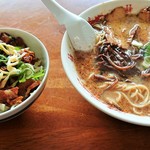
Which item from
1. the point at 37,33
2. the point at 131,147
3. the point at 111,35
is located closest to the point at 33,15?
the point at 37,33

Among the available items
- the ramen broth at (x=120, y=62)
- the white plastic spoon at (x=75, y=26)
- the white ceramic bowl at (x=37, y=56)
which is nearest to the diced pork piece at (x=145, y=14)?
the ramen broth at (x=120, y=62)

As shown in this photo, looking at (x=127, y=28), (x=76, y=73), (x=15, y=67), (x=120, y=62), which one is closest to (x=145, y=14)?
(x=127, y=28)

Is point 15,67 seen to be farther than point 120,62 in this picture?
No

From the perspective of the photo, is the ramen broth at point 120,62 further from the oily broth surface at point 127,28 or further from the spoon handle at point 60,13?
the spoon handle at point 60,13

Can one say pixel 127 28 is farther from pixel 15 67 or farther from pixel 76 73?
pixel 15 67

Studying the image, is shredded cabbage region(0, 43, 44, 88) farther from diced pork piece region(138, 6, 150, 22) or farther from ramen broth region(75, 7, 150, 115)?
diced pork piece region(138, 6, 150, 22)

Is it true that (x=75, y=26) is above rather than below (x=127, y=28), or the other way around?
above

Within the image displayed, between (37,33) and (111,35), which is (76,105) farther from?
(37,33)
